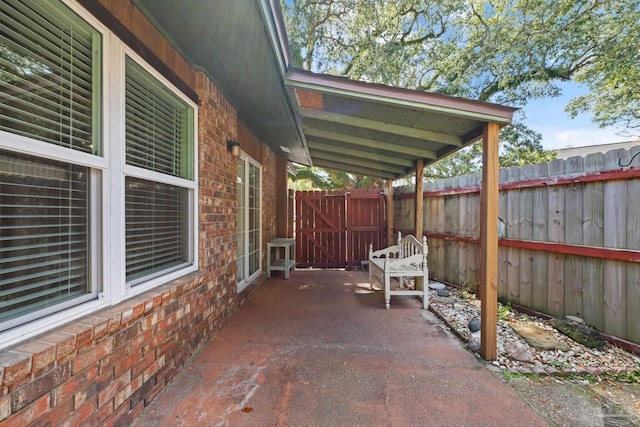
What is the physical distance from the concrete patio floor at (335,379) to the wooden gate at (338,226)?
3.24 metres

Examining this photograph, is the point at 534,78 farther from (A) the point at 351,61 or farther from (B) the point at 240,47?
(B) the point at 240,47

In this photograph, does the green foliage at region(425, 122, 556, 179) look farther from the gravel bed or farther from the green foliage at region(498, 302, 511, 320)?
the gravel bed

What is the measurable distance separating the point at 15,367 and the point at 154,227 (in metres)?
1.20

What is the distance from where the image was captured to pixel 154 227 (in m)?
2.14

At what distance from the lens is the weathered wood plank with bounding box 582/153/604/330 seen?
2.77 metres

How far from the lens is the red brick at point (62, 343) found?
4.01ft

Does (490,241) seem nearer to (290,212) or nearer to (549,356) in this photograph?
(549,356)

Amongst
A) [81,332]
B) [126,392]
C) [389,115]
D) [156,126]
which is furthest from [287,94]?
[126,392]

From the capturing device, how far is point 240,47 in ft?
7.10

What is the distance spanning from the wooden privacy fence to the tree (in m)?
5.37

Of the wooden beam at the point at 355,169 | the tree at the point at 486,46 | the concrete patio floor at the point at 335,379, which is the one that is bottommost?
the concrete patio floor at the point at 335,379

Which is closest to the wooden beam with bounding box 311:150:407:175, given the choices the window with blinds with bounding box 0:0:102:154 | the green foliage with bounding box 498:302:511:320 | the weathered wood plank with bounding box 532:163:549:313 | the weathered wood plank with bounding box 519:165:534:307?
the weathered wood plank with bounding box 519:165:534:307

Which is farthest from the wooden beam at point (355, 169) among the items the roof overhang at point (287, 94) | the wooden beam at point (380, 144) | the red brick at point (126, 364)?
the red brick at point (126, 364)

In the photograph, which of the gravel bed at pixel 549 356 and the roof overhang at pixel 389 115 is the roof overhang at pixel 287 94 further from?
the gravel bed at pixel 549 356
